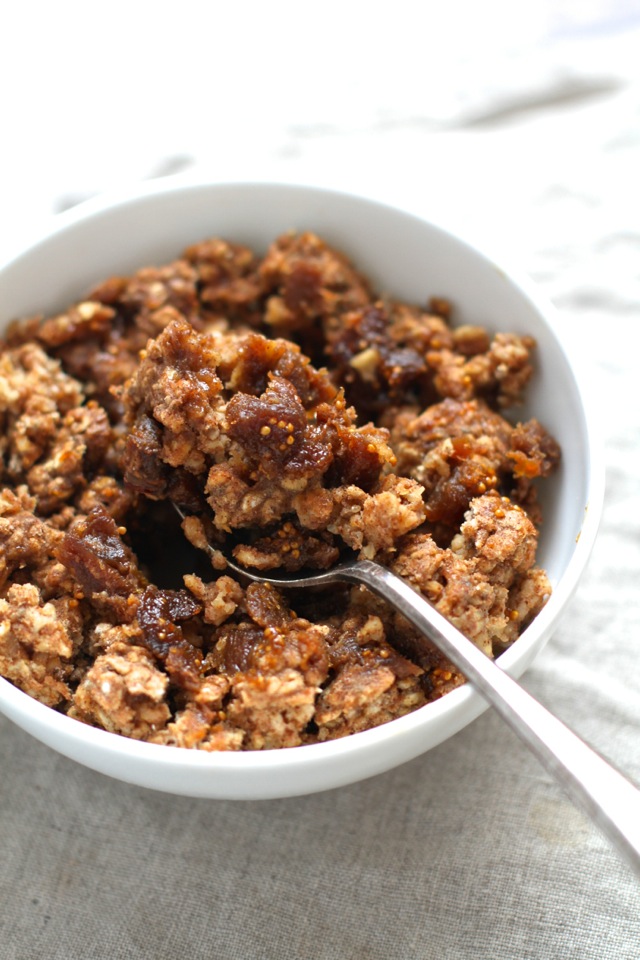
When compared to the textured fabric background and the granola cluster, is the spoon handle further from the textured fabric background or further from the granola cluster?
the textured fabric background

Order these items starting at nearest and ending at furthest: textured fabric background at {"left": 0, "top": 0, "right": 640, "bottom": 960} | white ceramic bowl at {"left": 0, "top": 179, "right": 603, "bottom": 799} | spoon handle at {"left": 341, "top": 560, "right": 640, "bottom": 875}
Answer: spoon handle at {"left": 341, "top": 560, "right": 640, "bottom": 875} < white ceramic bowl at {"left": 0, "top": 179, "right": 603, "bottom": 799} < textured fabric background at {"left": 0, "top": 0, "right": 640, "bottom": 960}

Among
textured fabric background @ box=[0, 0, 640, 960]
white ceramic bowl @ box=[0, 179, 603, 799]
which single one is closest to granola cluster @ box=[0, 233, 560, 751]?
white ceramic bowl @ box=[0, 179, 603, 799]

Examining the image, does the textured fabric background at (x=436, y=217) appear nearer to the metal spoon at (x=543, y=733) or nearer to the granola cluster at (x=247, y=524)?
the granola cluster at (x=247, y=524)

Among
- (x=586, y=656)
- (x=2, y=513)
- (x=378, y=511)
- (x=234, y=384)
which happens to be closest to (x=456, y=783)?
(x=586, y=656)

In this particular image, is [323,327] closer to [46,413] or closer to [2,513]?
[46,413]

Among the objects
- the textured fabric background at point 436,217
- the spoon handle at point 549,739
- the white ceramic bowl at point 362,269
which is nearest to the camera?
the spoon handle at point 549,739

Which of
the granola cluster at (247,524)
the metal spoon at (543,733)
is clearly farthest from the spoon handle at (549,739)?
A: the granola cluster at (247,524)

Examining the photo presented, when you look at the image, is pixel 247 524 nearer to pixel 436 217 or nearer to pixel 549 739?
pixel 549 739
